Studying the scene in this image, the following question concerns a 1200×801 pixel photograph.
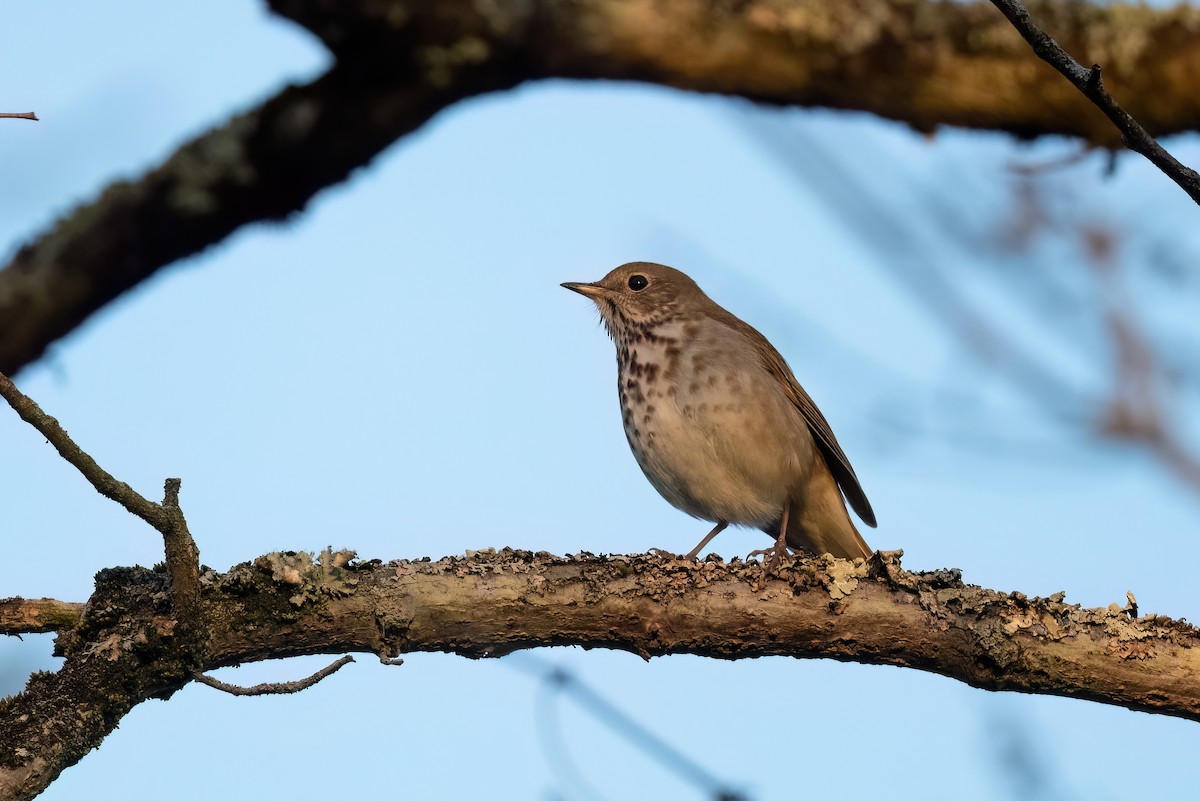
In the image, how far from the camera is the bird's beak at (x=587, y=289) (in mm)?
7277

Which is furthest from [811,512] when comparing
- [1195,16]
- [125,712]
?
[125,712]

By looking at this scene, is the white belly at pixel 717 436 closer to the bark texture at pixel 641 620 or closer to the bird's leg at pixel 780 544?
the bird's leg at pixel 780 544

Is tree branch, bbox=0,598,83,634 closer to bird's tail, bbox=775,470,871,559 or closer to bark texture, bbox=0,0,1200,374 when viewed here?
bark texture, bbox=0,0,1200,374

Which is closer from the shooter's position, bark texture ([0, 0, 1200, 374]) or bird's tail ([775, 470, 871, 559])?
bark texture ([0, 0, 1200, 374])

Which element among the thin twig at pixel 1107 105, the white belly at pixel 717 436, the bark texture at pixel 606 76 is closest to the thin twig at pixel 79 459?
the bark texture at pixel 606 76

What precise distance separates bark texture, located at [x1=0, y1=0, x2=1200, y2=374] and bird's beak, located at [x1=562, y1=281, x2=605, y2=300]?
192 cm

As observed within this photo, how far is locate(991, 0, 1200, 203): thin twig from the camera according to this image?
3062 mm

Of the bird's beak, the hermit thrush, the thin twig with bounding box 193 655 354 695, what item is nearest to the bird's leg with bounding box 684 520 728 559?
the hermit thrush

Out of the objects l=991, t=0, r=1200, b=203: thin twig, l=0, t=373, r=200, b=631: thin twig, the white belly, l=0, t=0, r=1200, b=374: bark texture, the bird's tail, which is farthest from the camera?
the bird's tail

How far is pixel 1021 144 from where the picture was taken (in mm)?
5586

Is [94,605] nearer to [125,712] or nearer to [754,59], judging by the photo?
[125,712]

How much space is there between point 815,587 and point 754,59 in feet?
7.60

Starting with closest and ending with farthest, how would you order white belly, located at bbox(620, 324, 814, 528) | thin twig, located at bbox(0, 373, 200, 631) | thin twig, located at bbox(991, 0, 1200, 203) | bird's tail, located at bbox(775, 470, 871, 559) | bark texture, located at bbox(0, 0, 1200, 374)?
1. thin twig, located at bbox(991, 0, 1200, 203)
2. thin twig, located at bbox(0, 373, 200, 631)
3. bark texture, located at bbox(0, 0, 1200, 374)
4. white belly, located at bbox(620, 324, 814, 528)
5. bird's tail, located at bbox(775, 470, 871, 559)

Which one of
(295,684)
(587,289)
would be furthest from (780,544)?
(295,684)
